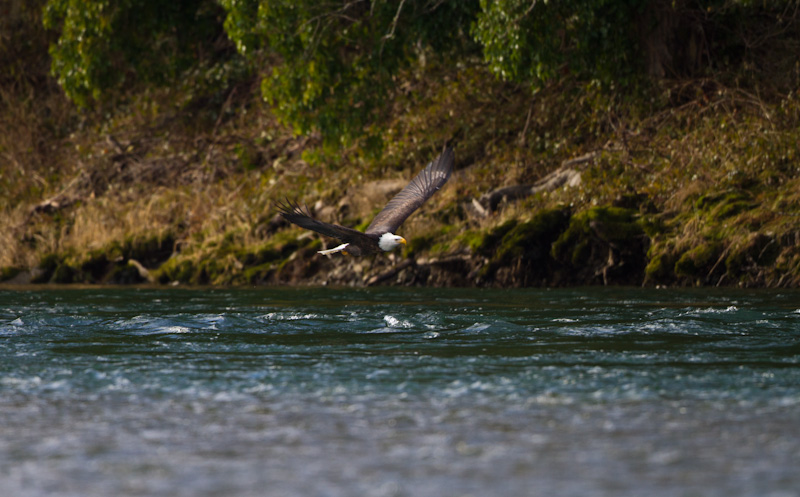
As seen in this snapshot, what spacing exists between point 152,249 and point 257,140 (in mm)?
3099

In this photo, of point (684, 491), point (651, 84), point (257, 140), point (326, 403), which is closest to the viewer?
point (684, 491)

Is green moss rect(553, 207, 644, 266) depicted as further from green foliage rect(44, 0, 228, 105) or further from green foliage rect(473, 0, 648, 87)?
green foliage rect(44, 0, 228, 105)

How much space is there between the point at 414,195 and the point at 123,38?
9072 millimetres

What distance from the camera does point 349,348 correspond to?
6.96 m

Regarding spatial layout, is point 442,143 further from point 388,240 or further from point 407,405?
point 407,405

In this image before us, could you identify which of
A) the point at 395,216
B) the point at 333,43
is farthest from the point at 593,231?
the point at 333,43

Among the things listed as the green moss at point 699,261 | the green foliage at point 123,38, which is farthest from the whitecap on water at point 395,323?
the green foliage at point 123,38

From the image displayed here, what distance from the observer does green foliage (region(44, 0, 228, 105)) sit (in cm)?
1695

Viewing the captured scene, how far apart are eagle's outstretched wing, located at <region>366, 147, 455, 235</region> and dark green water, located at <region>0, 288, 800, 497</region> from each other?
1620 mm

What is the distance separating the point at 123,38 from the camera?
58.5ft

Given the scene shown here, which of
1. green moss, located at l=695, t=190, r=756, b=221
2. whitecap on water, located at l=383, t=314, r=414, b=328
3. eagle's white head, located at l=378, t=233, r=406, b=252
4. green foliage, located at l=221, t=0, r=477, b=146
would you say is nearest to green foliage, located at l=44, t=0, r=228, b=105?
green foliage, located at l=221, t=0, r=477, b=146

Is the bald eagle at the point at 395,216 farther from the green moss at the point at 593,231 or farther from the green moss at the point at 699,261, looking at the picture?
the green moss at the point at 699,261

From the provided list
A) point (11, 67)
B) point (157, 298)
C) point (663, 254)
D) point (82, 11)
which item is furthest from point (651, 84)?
point (11, 67)

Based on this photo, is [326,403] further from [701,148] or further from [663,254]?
[701,148]
